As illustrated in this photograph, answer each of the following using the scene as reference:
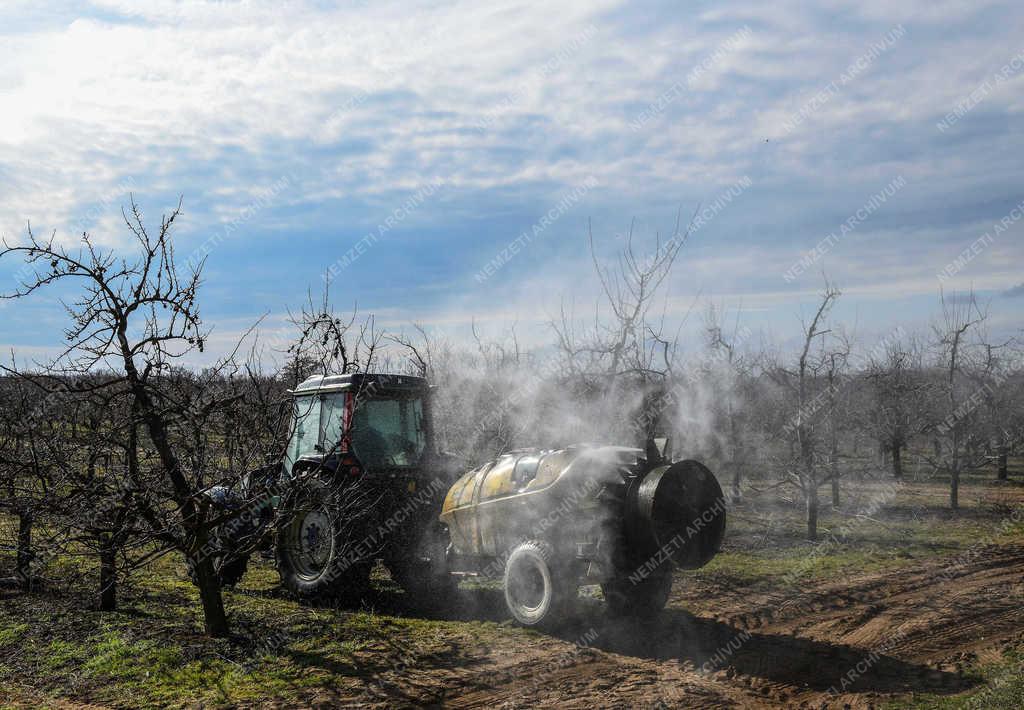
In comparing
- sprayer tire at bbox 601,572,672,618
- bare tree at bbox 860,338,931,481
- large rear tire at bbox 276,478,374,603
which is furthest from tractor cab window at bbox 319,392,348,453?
bare tree at bbox 860,338,931,481

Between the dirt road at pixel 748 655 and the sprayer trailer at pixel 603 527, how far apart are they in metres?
0.43

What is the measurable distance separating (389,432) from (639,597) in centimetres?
376

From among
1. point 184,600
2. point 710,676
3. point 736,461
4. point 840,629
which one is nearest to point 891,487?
point 736,461

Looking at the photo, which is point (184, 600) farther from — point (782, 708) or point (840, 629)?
point (840, 629)

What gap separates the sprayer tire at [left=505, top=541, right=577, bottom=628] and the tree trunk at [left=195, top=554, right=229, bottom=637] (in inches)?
118

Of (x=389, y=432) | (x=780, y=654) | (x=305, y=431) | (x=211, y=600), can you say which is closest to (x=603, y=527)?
(x=780, y=654)

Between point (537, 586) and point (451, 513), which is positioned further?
point (451, 513)

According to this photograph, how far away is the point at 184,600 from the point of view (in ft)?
29.6

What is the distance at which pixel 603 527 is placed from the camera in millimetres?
7664

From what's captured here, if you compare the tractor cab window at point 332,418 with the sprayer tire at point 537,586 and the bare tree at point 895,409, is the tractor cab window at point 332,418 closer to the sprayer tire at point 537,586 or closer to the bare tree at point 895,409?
the sprayer tire at point 537,586

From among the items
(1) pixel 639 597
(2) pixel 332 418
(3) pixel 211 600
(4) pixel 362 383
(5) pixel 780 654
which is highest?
(4) pixel 362 383

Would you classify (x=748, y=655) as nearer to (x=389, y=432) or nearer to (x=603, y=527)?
(x=603, y=527)

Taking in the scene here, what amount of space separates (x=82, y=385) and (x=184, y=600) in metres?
3.45

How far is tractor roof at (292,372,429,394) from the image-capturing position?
9.06 m
